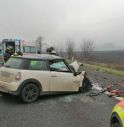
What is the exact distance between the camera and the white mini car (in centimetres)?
947

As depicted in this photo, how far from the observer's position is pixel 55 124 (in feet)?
22.8

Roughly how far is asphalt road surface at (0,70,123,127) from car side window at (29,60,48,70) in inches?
41.7

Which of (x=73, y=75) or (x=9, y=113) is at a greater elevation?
(x=73, y=75)

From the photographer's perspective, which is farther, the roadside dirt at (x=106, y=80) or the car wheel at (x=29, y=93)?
the roadside dirt at (x=106, y=80)

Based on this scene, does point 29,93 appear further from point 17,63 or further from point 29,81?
point 17,63

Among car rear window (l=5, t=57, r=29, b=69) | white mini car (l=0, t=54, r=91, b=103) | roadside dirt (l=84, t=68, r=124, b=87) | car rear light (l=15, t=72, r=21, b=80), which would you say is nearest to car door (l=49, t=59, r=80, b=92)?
white mini car (l=0, t=54, r=91, b=103)

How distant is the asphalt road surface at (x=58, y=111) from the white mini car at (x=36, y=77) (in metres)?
0.33

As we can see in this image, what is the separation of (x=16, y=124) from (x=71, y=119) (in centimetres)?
135

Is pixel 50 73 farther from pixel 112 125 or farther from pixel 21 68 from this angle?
pixel 112 125

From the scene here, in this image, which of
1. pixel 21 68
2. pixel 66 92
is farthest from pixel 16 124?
pixel 66 92

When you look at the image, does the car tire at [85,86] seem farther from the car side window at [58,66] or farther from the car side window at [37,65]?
the car side window at [37,65]

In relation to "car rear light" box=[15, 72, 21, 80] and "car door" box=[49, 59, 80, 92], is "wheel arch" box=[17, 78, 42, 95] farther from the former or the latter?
"car door" box=[49, 59, 80, 92]

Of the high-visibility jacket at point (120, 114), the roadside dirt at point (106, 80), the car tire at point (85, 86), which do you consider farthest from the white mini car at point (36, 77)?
the high-visibility jacket at point (120, 114)

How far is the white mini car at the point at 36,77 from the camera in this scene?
9469 millimetres
